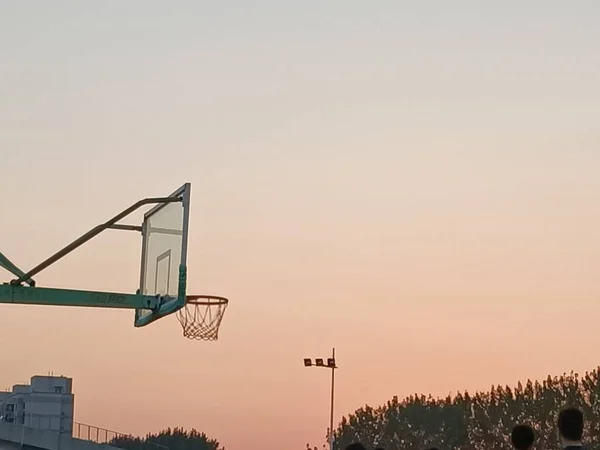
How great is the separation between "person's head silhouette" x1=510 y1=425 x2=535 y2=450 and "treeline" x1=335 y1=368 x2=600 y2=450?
187 feet

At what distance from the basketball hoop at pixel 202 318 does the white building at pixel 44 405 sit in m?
74.0

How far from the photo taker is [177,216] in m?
20.9

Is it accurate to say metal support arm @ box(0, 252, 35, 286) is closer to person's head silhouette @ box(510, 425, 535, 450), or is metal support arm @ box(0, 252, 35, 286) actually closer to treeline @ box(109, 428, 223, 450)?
person's head silhouette @ box(510, 425, 535, 450)

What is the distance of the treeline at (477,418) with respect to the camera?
6956 cm

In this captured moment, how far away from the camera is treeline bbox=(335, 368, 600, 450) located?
228ft

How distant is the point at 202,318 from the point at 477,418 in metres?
59.2

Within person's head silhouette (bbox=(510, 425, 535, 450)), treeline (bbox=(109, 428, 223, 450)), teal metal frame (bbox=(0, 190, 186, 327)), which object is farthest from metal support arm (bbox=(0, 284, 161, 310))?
treeline (bbox=(109, 428, 223, 450))

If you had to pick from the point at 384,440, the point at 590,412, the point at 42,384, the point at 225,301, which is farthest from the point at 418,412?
the point at 225,301

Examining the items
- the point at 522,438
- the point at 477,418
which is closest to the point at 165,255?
the point at 522,438

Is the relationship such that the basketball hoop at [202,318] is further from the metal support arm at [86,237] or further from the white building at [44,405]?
the white building at [44,405]

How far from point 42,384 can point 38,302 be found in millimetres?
97385

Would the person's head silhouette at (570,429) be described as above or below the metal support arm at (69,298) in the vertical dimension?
below

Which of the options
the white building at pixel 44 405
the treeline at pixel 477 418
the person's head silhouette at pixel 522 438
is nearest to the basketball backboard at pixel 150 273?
the person's head silhouette at pixel 522 438

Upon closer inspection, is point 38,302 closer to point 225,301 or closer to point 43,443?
point 225,301
